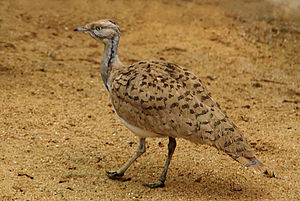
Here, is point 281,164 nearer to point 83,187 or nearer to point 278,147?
point 278,147

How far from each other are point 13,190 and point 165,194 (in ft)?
5.09

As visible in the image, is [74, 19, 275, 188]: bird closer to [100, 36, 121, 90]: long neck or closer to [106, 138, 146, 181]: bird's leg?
[106, 138, 146, 181]: bird's leg

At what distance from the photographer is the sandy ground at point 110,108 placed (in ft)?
15.5

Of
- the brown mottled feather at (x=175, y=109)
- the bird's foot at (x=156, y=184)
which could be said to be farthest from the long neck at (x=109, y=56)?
the bird's foot at (x=156, y=184)

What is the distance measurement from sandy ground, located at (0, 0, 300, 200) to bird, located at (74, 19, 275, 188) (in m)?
0.51

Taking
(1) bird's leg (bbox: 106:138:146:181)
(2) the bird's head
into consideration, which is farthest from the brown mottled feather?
(2) the bird's head

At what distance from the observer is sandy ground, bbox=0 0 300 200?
4.73 m

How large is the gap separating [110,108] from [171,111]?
2.28m

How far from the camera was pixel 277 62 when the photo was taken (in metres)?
8.30

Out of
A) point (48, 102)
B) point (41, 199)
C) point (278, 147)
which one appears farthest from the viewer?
point (48, 102)

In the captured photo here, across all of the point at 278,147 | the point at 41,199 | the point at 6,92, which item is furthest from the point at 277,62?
the point at 41,199

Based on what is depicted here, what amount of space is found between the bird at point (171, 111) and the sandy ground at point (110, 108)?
→ 51 centimetres

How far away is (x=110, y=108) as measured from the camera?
6500mm

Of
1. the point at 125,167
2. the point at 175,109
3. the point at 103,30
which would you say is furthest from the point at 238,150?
the point at 103,30
